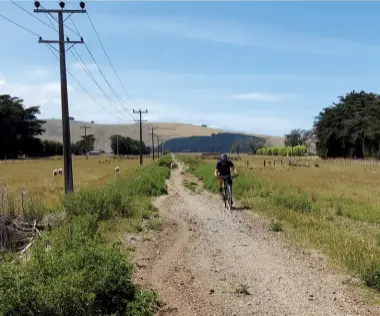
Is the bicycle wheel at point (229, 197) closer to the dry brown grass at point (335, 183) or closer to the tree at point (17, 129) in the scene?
the dry brown grass at point (335, 183)

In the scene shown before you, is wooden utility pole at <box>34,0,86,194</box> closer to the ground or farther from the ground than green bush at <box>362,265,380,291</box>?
farther from the ground

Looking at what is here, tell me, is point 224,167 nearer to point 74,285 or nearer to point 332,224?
point 332,224

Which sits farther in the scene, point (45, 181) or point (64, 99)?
point (45, 181)

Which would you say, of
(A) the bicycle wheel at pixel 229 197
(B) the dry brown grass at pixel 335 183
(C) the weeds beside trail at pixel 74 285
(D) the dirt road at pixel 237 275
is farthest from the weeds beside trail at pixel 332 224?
(C) the weeds beside trail at pixel 74 285

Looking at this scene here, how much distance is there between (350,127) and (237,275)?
9367 cm

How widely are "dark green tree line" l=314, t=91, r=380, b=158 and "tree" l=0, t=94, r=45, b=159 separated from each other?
254 feet

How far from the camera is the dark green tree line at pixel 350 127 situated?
90.3 meters

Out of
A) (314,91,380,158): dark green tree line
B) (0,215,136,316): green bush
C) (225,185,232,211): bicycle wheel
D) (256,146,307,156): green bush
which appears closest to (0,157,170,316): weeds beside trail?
(0,215,136,316): green bush

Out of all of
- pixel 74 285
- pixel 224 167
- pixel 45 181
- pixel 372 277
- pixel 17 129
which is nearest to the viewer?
pixel 74 285

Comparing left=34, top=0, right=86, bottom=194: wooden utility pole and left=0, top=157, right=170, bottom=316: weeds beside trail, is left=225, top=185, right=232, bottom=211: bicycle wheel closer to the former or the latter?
left=34, top=0, right=86, bottom=194: wooden utility pole

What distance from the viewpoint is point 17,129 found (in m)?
124

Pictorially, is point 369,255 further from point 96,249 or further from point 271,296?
point 96,249

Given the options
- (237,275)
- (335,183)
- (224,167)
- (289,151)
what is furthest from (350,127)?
(237,275)

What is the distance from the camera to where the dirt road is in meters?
6.50
